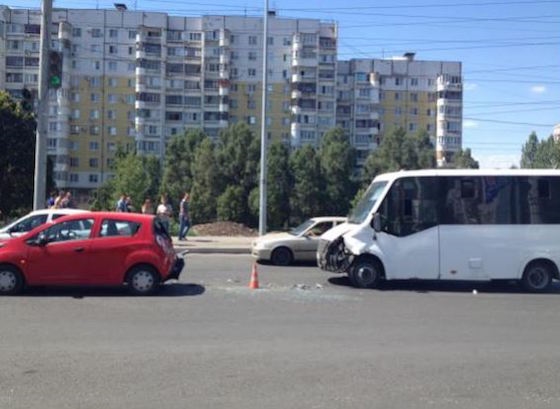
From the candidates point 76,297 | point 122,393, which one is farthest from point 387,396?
point 76,297

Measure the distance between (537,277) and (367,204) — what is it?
12.3 feet

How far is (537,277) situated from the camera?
14.4 m

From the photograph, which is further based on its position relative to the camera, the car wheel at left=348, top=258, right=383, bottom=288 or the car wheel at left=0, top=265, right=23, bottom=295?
the car wheel at left=348, top=258, right=383, bottom=288

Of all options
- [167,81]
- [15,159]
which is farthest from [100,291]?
[167,81]

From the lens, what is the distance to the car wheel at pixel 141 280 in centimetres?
1264

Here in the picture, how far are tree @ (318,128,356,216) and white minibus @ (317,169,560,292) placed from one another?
4738 cm

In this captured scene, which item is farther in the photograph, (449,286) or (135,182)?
(135,182)

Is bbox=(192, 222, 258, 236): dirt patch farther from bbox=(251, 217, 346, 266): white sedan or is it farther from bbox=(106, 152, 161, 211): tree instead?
bbox=(106, 152, 161, 211): tree

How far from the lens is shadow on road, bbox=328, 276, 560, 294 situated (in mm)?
14547

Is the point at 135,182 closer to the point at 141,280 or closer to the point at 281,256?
the point at 281,256

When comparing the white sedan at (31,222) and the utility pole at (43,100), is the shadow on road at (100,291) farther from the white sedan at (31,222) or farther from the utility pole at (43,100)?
the utility pole at (43,100)

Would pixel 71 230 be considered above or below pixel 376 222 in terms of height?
below

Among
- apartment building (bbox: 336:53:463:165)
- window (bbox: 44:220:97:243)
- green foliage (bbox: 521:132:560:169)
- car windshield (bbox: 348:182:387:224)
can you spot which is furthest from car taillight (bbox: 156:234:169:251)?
apartment building (bbox: 336:53:463:165)

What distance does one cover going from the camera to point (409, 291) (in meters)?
14.1
